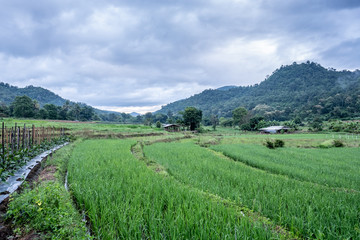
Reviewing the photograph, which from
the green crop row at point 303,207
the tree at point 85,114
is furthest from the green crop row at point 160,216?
the tree at point 85,114

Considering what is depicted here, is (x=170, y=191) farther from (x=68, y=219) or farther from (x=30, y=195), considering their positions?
(x=30, y=195)

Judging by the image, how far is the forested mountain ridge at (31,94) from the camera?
97.5m

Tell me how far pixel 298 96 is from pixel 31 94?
6807 inches

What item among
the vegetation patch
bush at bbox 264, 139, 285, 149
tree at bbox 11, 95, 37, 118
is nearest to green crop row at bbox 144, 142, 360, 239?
bush at bbox 264, 139, 285, 149

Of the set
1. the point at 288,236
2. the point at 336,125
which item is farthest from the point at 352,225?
the point at 336,125

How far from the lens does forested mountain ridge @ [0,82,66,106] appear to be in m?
97.5

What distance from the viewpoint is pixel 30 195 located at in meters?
2.91

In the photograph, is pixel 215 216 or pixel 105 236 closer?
pixel 105 236

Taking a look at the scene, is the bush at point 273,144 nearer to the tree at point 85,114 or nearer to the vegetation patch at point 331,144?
the vegetation patch at point 331,144

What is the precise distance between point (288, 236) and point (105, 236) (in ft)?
8.70

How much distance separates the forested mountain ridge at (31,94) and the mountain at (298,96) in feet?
377

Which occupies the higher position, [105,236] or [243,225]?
[243,225]

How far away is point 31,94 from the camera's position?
4665 inches

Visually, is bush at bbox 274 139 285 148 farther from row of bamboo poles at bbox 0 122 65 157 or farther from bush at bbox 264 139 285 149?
row of bamboo poles at bbox 0 122 65 157
